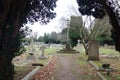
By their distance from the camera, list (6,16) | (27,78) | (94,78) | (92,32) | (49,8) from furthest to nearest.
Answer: (92,32) < (49,8) < (94,78) < (27,78) < (6,16)

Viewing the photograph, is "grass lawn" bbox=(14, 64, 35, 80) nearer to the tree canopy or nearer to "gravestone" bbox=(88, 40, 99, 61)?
the tree canopy

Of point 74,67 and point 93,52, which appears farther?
point 93,52

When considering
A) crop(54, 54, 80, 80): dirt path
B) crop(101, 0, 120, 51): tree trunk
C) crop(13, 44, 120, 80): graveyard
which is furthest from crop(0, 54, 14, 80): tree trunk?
crop(101, 0, 120, 51): tree trunk

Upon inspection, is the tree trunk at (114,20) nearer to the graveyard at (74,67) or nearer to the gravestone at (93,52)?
the graveyard at (74,67)

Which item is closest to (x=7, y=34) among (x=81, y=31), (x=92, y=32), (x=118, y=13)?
(x=118, y=13)

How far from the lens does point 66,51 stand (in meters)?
48.9

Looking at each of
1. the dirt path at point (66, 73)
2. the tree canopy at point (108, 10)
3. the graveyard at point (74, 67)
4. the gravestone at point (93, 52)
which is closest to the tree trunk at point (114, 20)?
the tree canopy at point (108, 10)

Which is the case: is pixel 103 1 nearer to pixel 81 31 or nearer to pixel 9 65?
pixel 9 65

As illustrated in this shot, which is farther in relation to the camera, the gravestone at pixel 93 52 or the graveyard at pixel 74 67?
the gravestone at pixel 93 52

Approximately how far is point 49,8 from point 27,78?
489cm

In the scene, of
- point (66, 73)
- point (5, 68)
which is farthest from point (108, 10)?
point (66, 73)

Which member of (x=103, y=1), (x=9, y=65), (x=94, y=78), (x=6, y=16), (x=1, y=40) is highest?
(x=103, y=1)

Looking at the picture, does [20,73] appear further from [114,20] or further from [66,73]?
[114,20]

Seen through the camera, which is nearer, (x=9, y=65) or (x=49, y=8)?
(x=9, y=65)
